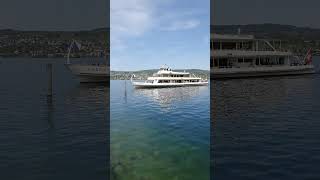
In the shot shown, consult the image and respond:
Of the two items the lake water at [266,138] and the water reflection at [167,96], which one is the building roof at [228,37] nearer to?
the water reflection at [167,96]

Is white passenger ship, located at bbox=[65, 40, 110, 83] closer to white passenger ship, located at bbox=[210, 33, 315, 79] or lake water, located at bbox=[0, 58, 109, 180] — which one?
white passenger ship, located at bbox=[210, 33, 315, 79]

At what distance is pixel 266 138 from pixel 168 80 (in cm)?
5736

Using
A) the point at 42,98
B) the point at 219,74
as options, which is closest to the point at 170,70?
the point at 219,74

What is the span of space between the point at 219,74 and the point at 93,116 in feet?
134

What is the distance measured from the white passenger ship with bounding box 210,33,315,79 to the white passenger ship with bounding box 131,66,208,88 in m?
9.37

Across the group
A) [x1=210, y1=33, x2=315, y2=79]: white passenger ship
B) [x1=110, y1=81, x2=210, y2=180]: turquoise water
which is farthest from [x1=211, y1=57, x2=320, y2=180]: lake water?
[x1=210, y1=33, x2=315, y2=79]: white passenger ship

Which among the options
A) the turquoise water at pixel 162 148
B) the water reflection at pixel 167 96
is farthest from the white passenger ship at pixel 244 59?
the turquoise water at pixel 162 148

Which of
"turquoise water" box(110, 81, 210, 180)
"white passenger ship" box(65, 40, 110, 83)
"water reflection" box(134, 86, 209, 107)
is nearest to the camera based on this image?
"turquoise water" box(110, 81, 210, 180)

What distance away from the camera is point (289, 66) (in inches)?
3312

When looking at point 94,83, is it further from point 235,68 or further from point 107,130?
point 107,130

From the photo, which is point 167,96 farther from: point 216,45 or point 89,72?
point 216,45

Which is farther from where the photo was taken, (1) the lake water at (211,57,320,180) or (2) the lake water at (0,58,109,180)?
(2) the lake water at (0,58,109,180)

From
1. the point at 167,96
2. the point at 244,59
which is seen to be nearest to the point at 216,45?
the point at 244,59

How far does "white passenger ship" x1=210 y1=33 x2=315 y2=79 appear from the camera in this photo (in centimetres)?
7362
